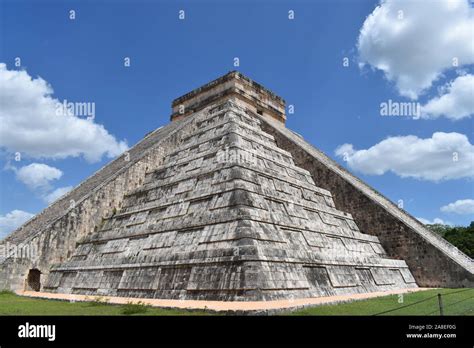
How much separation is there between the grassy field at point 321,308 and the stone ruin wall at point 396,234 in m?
2.52

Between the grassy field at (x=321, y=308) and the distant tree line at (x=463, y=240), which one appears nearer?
the grassy field at (x=321, y=308)

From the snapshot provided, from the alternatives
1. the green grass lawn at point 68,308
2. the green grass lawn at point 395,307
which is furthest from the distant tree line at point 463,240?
the green grass lawn at point 68,308

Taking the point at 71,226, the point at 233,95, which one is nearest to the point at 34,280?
the point at 71,226

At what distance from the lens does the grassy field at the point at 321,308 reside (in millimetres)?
6613

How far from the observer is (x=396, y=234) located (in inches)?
518

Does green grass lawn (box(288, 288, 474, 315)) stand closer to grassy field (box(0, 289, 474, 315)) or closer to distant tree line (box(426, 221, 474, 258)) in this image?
grassy field (box(0, 289, 474, 315))

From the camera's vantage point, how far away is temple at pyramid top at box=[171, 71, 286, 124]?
765 inches

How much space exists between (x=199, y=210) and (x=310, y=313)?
4.34 m

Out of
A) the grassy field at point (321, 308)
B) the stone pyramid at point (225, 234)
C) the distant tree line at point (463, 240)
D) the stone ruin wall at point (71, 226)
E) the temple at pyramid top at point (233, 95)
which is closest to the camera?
the grassy field at point (321, 308)

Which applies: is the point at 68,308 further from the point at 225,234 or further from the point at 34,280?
the point at 34,280

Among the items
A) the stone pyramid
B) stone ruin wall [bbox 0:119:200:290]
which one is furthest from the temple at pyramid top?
stone ruin wall [bbox 0:119:200:290]

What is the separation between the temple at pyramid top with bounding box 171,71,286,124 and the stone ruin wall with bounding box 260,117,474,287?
16.4ft

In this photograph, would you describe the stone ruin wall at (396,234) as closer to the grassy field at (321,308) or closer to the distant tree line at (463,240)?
the grassy field at (321,308)
